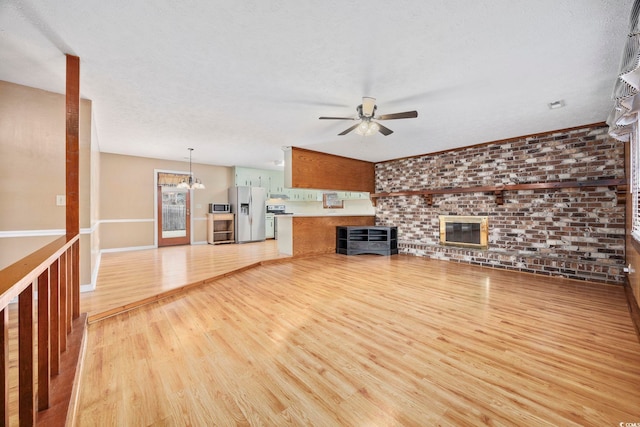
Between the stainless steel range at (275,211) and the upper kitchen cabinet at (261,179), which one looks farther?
the stainless steel range at (275,211)

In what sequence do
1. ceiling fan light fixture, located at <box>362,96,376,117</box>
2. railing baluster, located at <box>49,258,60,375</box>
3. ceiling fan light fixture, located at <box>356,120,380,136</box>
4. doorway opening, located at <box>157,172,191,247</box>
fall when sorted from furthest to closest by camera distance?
doorway opening, located at <box>157,172,191,247</box> → ceiling fan light fixture, located at <box>356,120,380,136</box> → ceiling fan light fixture, located at <box>362,96,376,117</box> → railing baluster, located at <box>49,258,60,375</box>

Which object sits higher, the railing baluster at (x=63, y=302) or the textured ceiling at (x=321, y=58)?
the textured ceiling at (x=321, y=58)

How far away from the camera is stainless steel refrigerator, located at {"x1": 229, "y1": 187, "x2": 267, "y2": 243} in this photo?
27.4 feet

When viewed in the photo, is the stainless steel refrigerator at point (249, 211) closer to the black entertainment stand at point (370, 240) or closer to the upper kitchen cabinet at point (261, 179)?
the upper kitchen cabinet at point (261, 179)

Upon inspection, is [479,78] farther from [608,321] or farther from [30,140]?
[30,140]

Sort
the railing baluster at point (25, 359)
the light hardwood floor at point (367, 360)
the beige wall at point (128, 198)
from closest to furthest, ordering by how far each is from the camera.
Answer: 1. the railing baluster at point (25, 359)
2. the light hardwood floor at point (367, 360)
3. the beige wall at point (128, 198)

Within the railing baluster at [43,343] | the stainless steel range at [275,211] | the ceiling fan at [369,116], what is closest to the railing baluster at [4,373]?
the railing baluster at [43,343]

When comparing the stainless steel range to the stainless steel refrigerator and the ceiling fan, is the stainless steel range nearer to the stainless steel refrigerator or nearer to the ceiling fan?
Answer: the stainless steel refrigerator

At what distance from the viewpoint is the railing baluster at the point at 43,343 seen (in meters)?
1.36

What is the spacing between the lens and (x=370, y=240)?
6.78 m

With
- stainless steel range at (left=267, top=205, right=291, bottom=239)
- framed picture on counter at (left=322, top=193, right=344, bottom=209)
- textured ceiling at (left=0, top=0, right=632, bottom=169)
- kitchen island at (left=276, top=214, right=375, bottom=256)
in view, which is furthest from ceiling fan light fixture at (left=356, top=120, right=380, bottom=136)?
stainless steel range at (left=267, top=205, right=291, bottom=239)

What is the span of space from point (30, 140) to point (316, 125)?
3590 millimetres

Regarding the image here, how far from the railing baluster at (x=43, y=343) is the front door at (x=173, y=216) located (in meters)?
6.81

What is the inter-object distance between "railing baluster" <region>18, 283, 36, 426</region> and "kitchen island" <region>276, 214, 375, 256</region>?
16.8ft
